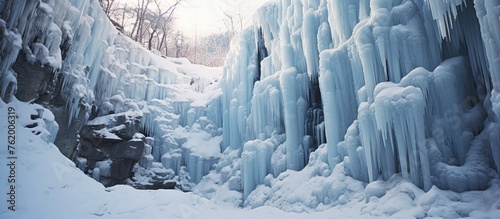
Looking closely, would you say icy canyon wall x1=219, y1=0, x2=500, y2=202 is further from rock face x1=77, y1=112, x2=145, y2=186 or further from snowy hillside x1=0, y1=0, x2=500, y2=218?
rock face x1=77, y1=112, x2=145, y2=186

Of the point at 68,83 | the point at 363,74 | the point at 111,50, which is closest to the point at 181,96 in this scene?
the point at 111,50

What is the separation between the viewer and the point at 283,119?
12883 mm

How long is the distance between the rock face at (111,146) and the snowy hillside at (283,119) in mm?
63

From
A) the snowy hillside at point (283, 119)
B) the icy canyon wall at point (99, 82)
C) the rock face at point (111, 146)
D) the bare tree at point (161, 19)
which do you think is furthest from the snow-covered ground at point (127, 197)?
the bare tree at point (161, 19)

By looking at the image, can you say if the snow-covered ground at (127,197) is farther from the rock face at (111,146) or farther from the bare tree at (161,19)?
the bare tree at (161,19)

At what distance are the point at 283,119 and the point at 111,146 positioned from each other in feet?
26.4

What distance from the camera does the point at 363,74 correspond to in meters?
9.27

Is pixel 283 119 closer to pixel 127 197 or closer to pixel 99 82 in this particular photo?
pixel 127 197

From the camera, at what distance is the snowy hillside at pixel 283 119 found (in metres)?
6.44

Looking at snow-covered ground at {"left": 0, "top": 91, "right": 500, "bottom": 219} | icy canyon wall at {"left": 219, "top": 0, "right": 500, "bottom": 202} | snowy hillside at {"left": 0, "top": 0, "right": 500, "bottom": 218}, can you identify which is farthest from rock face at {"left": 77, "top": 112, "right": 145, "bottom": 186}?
icy canyon wall at {"left": 219, "top": 0, "right": 500, "bottom": 202}

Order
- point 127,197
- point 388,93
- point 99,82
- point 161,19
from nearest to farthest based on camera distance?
point 127,197
point 388,93
point 99,82
point 161,19

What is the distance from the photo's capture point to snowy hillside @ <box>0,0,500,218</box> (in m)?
6.44

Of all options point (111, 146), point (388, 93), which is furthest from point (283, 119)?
point (111, 146)

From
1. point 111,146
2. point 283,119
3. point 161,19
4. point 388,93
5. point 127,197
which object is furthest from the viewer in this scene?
point 161,19
